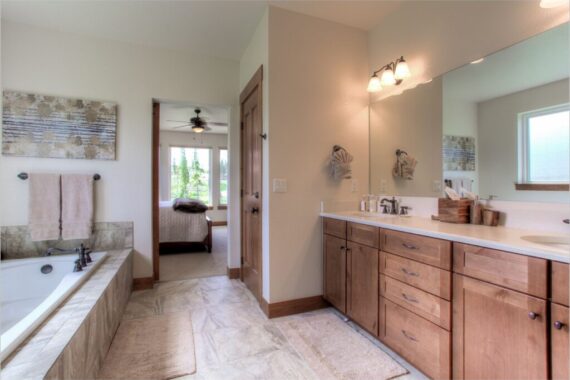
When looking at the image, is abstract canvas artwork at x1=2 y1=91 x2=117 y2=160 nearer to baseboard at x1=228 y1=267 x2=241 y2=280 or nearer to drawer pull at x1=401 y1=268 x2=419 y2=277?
baseboard at x1=228 y1=267 x2=241 y2=280

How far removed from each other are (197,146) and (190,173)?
75 centimetres

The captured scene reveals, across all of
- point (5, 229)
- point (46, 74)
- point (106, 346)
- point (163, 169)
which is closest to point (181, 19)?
point (46, 74)

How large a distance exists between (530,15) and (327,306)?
246 centimetres

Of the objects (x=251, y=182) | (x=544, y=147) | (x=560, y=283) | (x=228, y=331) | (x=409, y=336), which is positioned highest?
(x=544, y=147)

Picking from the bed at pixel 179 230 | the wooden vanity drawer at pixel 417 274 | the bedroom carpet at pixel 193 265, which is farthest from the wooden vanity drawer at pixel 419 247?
the bed at pixel 179 230

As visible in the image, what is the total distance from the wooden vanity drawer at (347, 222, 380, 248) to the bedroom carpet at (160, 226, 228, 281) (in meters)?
2.04

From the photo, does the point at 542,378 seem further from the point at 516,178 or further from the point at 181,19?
the point at 181,19

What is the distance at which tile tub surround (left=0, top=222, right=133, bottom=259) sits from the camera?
8.18ft

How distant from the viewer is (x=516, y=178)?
64.3 inches

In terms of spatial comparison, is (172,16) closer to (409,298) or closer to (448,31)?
(448,31)

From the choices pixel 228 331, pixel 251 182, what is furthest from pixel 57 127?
pixel 228 331

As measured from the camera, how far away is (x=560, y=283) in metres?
0.99

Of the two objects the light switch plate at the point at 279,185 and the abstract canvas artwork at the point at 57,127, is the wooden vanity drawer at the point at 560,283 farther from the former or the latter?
the abstract canvas artwork at the point at 57,127

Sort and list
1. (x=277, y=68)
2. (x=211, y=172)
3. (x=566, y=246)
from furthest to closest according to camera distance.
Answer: (x=211, y=172) < (x=277, y=68) < (x=566, y=246)
